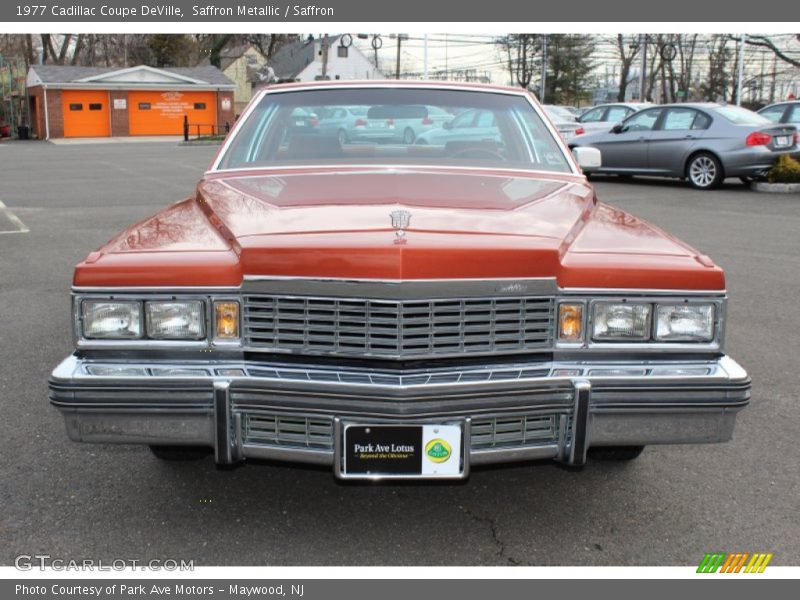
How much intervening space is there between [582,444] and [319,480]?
1.19 meters

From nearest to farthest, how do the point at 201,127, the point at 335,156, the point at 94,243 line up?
the point at 335,156
the point at 94,243
the point at 201,127

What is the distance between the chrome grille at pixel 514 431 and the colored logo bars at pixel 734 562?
0.71 m

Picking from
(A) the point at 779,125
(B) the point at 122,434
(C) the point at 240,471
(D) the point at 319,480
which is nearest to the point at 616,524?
(D) the point at 319,480

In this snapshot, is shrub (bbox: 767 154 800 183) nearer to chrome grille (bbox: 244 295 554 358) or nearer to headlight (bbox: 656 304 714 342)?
headlight (bbox: 656 304 714 342)

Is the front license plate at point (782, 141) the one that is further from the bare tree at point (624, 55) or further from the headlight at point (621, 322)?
the bare tree at point (624, 55)

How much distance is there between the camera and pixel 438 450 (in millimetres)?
2611

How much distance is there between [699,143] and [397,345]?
1290 cm

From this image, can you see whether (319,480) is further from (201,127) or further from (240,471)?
(201,127)

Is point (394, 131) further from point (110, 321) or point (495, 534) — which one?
point (495, 534)

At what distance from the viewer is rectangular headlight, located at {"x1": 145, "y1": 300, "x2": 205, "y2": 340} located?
2707mm

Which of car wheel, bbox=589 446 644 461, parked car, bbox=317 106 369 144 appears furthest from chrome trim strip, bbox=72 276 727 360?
parked car, bbox=317 106 369 144

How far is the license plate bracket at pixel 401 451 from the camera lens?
102 inches

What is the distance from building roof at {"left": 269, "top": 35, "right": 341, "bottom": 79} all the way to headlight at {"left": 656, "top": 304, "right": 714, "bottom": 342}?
66647mm

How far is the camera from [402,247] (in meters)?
2.56
